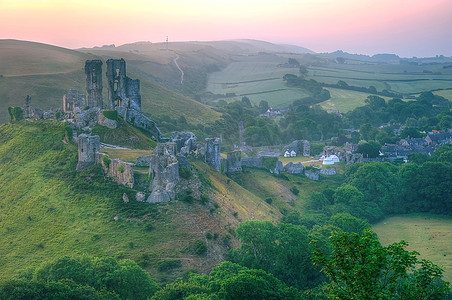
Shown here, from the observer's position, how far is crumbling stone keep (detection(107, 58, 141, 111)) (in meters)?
63.0

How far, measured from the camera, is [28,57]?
135m

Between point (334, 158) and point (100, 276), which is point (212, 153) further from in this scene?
point (334, 158)

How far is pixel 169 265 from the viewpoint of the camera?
3725 centimetres

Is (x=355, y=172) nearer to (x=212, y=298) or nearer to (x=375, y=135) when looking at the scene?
(x=375, y=135)

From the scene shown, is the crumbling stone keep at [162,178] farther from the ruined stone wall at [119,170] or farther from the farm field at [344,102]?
the farm field at [344,102]

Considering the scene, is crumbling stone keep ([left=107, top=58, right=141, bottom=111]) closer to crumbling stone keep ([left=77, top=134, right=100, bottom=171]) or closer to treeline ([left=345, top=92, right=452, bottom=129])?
crumbling stone keep ([left=77, top=134, right=100, bottom=171])

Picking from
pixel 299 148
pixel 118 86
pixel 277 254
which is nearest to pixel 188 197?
pixel 277 254

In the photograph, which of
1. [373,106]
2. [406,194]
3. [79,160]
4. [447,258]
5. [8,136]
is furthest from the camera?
[373,106]

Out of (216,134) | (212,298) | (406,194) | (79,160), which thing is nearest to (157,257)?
(212,298)

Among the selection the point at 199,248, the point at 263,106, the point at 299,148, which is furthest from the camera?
the point at 263,106

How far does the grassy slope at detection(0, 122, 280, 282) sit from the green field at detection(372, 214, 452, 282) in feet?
64.7

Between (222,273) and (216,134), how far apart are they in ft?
254

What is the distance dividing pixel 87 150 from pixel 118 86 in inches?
730

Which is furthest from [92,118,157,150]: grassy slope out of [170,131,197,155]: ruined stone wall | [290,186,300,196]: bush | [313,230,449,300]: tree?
[313,230,449,300]: tree
